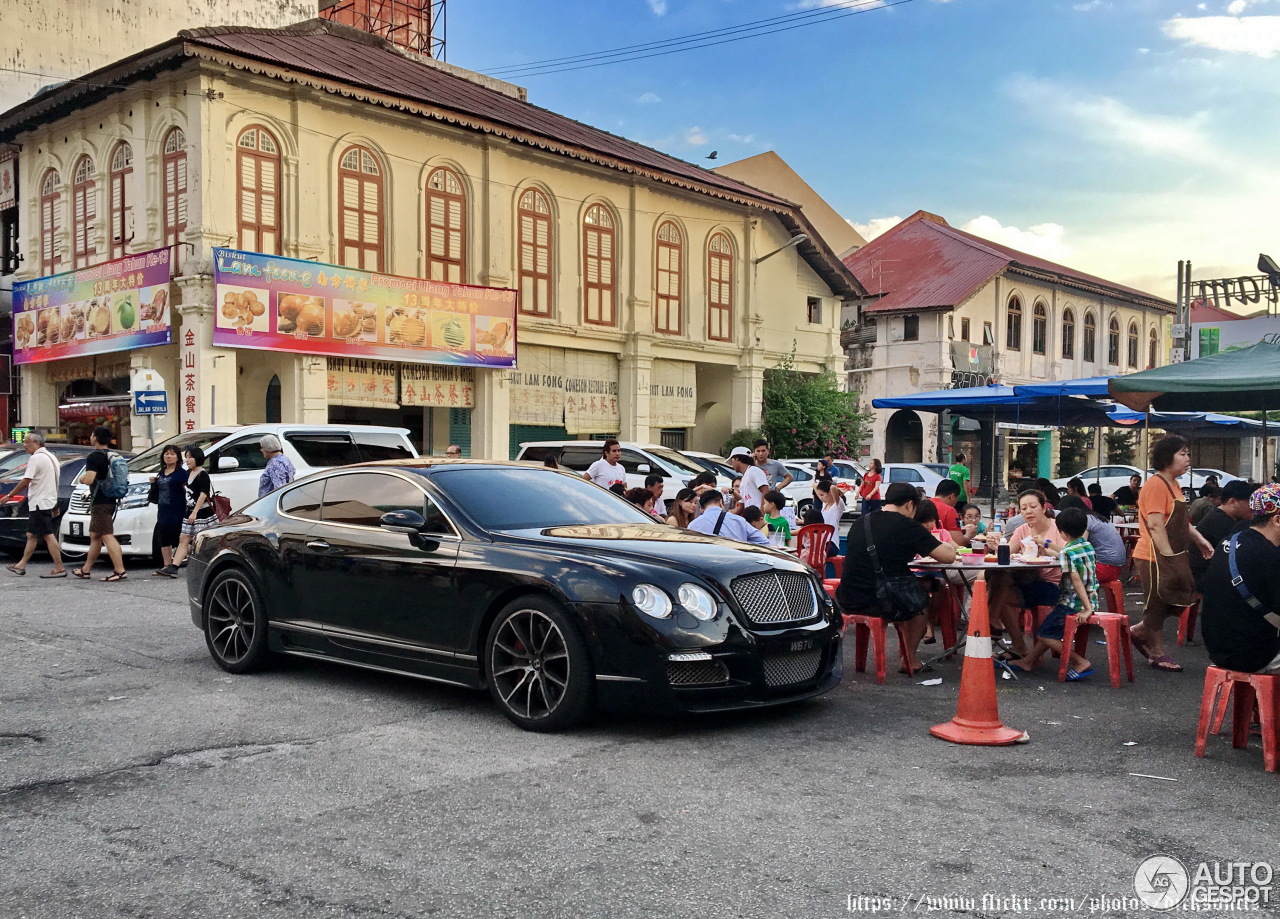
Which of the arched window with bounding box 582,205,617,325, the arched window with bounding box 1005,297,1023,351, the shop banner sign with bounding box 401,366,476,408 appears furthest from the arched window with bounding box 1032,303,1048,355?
the shop banner sign with bounding box 401,366,476,408

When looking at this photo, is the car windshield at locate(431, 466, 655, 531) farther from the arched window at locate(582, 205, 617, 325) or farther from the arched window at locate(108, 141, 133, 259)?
the arched window at locate(582, 205, 617, 325)

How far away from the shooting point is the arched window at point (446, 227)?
23828mm

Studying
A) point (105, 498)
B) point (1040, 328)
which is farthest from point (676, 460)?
point (1040, 328)

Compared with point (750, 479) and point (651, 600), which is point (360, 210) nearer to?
point (750, 479)

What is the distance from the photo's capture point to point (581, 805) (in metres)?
4.75

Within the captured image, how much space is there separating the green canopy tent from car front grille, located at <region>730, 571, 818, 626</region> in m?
6.11

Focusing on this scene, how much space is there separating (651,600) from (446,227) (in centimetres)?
1962

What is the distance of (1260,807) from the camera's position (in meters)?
4.91

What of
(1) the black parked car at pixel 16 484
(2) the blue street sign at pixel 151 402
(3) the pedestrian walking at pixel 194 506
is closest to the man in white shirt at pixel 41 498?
(1) the black parked car at pixel 16 484

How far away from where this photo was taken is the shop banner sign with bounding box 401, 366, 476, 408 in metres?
23.4

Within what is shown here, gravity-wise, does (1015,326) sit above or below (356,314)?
above

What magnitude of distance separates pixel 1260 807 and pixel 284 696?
207 inches

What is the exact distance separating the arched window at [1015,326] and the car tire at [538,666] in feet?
124

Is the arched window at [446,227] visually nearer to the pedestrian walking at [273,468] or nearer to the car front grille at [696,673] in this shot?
the pedestrian walking at [273,468]
